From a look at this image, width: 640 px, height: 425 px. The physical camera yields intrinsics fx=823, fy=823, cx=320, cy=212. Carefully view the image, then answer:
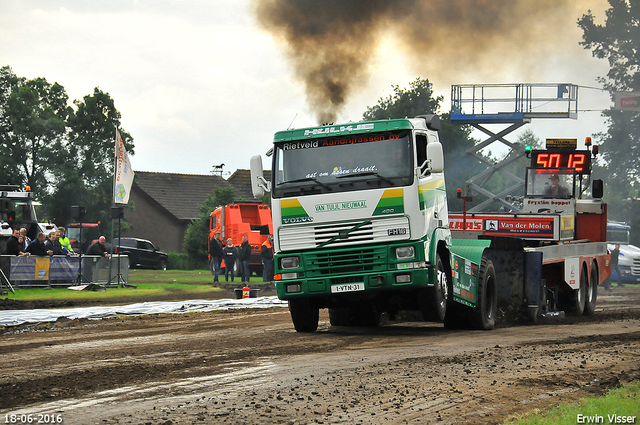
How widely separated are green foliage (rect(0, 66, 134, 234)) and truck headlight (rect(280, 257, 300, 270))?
1478 inches

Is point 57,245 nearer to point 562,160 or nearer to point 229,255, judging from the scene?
point 229,255

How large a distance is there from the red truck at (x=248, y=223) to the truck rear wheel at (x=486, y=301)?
74.0 ft

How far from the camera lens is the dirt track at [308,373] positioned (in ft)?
22.4

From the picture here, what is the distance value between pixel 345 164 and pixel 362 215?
0.84m

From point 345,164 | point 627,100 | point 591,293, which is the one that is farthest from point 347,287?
point 627,100

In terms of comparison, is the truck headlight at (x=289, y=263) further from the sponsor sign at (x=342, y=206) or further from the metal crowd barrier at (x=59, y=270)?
the metal crowd barrier at (x=59, y=270)

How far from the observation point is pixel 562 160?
21.1 m

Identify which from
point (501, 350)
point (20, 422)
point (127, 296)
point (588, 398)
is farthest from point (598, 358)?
point (127, 296)

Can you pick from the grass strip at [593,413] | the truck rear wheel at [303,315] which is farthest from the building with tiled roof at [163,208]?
the grass strip at [593,413]

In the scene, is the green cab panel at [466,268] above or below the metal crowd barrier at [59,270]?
above

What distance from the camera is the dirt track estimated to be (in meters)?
6.83

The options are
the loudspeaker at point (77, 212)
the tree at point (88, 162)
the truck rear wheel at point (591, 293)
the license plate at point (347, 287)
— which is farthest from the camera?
the tree at point (88, 162)

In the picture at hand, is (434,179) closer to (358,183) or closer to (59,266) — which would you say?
(358,183)

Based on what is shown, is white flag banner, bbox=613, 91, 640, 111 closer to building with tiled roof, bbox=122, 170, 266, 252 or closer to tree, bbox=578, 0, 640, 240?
tree, bbox=578, 0, 640, 240
